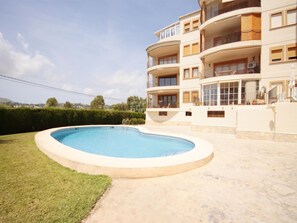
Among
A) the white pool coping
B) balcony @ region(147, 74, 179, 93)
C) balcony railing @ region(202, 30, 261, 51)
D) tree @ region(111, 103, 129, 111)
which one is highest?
balcony railing @ region(202, 30, 261, 51)

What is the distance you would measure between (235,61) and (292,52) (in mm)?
4845

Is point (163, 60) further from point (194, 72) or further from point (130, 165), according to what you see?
point (130, 165)

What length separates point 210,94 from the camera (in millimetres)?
16922

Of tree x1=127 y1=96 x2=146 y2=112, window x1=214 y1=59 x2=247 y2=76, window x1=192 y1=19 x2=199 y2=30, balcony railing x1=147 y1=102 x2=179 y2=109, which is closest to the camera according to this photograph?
window x1=214 y1=59 x2=247 y2=76

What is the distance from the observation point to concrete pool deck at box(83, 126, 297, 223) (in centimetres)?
309

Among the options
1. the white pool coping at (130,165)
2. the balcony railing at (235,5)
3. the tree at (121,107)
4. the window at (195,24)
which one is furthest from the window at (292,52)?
the tree at (121,107)

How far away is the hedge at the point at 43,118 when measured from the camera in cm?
1499

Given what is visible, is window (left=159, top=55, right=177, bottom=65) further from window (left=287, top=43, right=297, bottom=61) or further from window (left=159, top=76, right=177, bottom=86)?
window (left=287, top=43, right=297, bottom=61)

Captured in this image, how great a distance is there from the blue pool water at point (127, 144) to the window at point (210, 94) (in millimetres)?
7031

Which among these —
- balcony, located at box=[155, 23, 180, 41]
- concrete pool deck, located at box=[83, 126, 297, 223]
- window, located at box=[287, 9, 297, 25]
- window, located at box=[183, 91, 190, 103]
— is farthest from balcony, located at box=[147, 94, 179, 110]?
concrete pool deck, located at box=[83, 126, 297, 223]

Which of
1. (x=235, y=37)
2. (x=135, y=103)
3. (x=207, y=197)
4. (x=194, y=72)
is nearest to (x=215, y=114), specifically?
(x=194, y=72)

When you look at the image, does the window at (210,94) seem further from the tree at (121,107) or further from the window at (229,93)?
the tree at (121,107)

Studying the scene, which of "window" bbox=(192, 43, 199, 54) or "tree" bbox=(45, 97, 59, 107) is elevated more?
"window" bbox=(192, 43, 199, 54)

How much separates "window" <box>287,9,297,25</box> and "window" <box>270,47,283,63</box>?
2263mm
